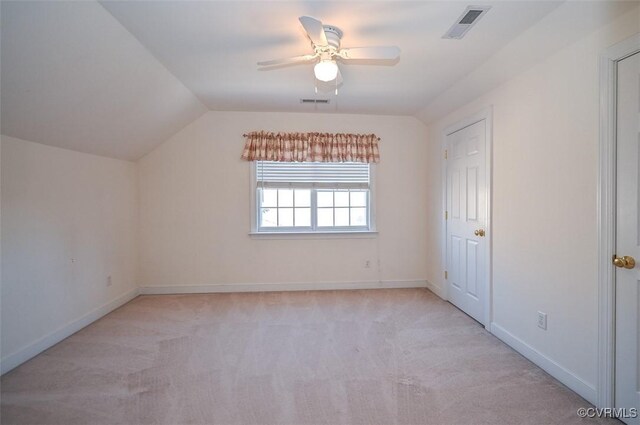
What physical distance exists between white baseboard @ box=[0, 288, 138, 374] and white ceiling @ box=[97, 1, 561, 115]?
2583 mm

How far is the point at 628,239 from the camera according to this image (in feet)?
5.38

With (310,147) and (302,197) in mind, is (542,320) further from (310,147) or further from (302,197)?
(310,147)

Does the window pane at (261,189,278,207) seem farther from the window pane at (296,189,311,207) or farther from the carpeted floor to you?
the carpeted floor

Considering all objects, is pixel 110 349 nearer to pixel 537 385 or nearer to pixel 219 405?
pixel 219 405

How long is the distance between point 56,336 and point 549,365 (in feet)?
13.3

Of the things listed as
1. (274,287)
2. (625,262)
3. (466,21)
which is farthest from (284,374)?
(466,21)

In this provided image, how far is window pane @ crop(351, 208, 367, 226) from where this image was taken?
418 cm

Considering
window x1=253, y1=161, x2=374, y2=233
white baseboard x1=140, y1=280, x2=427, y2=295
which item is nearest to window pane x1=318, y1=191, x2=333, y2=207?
window x1=253, y1=161, x2=374, y2=233

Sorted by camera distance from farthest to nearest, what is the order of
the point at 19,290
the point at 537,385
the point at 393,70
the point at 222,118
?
the point at 222,118 < the point at 393,70 < the point at 19,290 < the point at 537,385

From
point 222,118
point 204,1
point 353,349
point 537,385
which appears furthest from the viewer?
point 222,118

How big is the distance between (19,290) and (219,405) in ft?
6.15

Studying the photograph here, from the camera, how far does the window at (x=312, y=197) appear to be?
13.2 feet

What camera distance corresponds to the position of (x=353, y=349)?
8.11 feet

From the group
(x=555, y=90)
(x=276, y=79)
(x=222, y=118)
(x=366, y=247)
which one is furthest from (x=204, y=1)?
(x=366, y=247)
